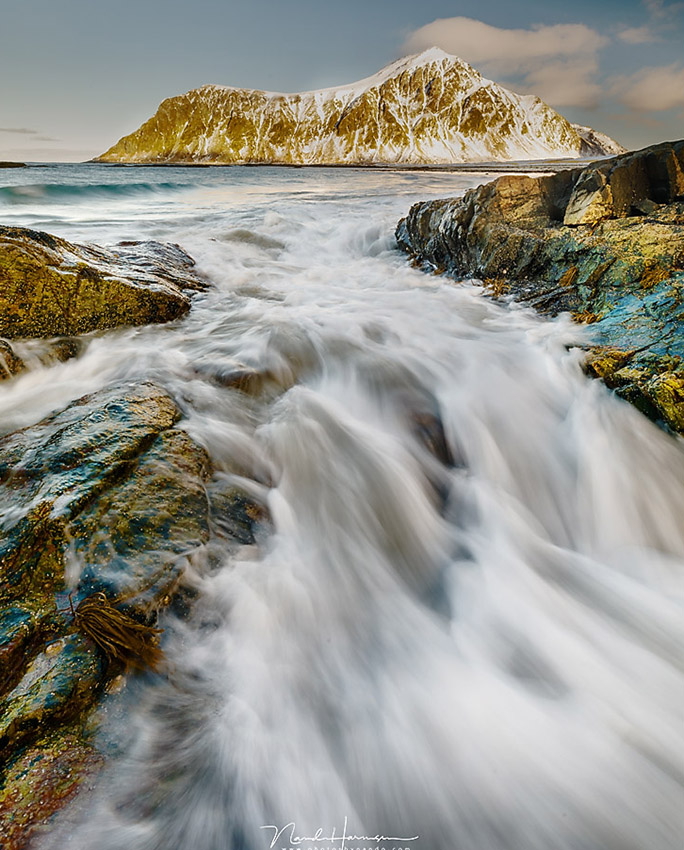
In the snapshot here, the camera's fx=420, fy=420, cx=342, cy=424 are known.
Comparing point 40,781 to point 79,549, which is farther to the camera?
point 79,549

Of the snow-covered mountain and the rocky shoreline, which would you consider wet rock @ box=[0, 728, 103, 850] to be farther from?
the snow-covered mountain

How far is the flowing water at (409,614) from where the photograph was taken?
1704mm

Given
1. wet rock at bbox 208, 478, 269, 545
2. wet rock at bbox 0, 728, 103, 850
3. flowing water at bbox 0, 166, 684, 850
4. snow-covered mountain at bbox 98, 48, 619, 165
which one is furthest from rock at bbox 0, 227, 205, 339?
snow-covered mountain at bbox 98, 48, 619, 165

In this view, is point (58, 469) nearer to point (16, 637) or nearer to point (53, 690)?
point (16, 637)

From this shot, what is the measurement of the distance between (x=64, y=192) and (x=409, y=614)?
94.1 ft

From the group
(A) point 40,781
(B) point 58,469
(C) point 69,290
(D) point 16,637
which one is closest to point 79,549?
(D) point 16,637

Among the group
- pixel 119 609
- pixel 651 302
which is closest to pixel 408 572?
pixel 119 609

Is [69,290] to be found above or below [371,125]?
below

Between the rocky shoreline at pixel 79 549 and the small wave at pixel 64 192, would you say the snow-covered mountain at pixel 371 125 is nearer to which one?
the small wave at pixel 64 192

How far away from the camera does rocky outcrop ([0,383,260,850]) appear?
1.48 meters

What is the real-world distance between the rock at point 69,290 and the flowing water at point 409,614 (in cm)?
32

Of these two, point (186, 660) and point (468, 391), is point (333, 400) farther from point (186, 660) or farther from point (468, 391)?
point (186, 660)
